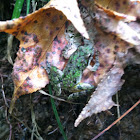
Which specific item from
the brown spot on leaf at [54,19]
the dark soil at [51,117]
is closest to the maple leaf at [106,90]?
the dark soil at [51,117]

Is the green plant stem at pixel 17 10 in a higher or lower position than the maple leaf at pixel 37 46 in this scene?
higher

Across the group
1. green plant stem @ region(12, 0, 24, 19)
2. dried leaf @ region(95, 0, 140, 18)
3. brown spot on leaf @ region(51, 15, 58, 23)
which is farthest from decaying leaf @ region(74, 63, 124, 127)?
green plant stem @ region(12, 0, 24, 19)

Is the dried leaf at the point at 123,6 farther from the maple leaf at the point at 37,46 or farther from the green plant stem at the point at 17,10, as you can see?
the green plant stem at the point at 17,10

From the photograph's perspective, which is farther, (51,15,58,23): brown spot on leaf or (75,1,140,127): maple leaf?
(51,15,58,23): brown spot on leaf

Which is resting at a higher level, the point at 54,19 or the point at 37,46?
the point at 54,19

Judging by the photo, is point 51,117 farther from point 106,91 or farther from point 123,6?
point 123,6

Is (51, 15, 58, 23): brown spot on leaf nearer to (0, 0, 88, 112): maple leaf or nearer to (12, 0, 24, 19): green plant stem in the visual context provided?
(0, 0, 88, 112): maple leaf

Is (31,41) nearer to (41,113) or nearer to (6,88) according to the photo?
(6,88)

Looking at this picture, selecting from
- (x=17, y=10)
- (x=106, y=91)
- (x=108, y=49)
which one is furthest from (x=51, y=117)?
(x=17, y=10)
